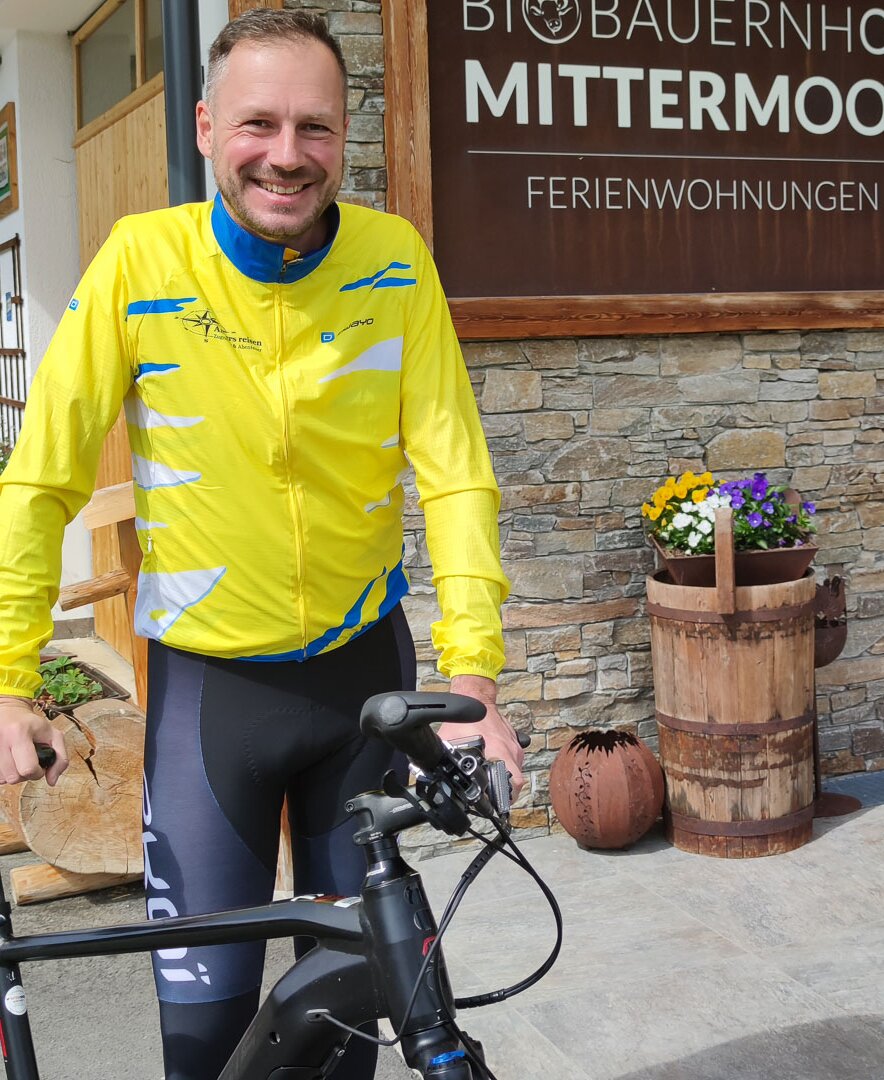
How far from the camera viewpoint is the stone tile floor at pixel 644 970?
326 centimetres

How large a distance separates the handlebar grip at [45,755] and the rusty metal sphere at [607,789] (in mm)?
2990

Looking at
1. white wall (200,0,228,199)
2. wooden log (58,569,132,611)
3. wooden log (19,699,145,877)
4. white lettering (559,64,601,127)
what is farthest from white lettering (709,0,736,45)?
wooden log (19,699,145,877)

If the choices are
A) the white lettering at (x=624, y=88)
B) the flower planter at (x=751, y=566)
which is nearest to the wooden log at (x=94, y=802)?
the flower planter at (x=751, y=566)

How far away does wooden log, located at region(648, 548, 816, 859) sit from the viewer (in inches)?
170

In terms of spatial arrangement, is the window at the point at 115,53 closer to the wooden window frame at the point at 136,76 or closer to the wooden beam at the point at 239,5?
the wooden window frame at the point at 136,76

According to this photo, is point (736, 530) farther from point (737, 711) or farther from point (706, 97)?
point (706, 97)

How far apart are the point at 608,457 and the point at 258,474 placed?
288cm

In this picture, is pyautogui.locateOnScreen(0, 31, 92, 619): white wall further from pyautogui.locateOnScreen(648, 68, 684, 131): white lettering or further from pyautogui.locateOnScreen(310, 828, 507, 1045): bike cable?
pyautogui.locateOnScreen(310, 828, 507, 1045): bike cable

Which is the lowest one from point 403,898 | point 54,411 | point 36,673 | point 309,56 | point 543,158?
point 403,898

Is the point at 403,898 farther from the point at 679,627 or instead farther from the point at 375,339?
the point at 679,627

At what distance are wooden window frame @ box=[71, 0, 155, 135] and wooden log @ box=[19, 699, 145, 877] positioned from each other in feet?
7.99

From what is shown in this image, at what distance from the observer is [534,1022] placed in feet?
11.2

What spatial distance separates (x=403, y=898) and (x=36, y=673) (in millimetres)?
632

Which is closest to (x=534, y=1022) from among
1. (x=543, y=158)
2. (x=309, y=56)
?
(x=309, y=56)
